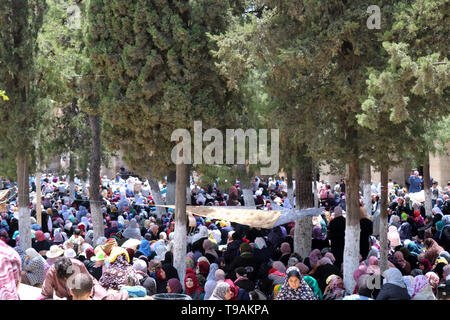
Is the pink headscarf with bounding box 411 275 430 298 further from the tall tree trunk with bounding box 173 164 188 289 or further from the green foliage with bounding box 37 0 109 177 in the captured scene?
the green foliage with bounding box 37 0 109 177

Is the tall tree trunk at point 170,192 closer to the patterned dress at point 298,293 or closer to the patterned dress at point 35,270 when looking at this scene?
the patterned dress at point 35,270

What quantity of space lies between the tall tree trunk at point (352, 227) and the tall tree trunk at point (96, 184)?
7.89m

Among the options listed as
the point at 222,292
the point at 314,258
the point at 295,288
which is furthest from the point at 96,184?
the point at 295,288

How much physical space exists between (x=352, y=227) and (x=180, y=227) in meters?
3.70

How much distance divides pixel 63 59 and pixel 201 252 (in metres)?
5.74

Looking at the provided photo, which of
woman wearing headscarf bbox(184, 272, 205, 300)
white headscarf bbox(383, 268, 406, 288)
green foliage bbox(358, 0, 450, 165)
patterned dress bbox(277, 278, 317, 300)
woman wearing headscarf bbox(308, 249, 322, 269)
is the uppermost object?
green foliage bbox(358, 0, 450, 165)

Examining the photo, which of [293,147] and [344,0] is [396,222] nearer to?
[293,147]

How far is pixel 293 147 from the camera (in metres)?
13.0

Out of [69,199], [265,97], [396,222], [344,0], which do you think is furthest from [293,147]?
[69,199]

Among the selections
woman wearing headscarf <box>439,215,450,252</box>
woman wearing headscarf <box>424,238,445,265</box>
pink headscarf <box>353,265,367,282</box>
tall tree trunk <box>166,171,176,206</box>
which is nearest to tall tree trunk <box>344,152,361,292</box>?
pink headscarf <box>353,265,367,282</box>

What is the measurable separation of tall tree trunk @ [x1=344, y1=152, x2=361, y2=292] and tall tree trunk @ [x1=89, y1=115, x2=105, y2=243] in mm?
7887

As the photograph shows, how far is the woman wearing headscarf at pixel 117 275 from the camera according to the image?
916cm

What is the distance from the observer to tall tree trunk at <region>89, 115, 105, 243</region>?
55.2 ft

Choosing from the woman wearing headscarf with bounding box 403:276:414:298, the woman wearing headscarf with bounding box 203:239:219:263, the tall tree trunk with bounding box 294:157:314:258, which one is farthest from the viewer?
the tall tree trunk with bounding box 294:157:314:258
